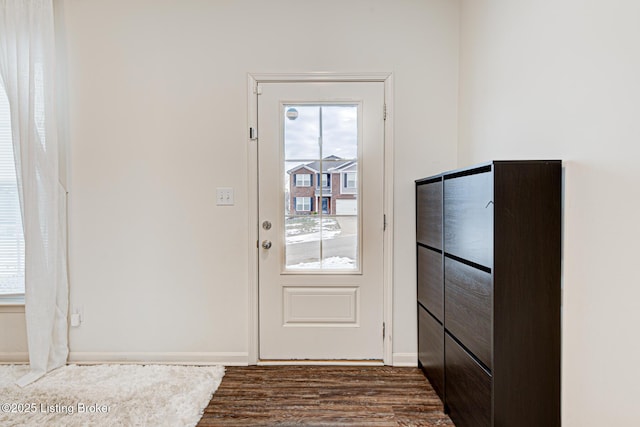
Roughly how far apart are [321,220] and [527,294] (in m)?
1.33

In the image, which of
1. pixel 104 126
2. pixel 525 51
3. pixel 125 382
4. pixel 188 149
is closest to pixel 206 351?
pixel 125 382

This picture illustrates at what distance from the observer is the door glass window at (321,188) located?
2295 mm

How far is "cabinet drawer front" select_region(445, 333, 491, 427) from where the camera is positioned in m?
1.34

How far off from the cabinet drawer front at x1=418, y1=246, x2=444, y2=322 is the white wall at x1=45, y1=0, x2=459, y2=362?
0.14 m

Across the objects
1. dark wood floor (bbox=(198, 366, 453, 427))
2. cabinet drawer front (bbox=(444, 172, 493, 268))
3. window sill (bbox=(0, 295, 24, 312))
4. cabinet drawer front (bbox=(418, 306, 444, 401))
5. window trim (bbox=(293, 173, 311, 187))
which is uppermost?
window trim (bbox=(293, 173, 311, 187))

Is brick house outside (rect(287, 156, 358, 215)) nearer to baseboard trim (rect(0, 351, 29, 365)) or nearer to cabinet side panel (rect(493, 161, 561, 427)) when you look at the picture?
cabinet side panel (rect(493, 161, 561, 427))

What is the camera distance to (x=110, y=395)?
1935 mm

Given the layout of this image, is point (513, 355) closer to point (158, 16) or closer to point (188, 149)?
point (188, 149)

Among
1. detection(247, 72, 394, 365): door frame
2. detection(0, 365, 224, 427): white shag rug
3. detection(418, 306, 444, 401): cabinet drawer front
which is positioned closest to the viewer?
detection(0, 365, 224, 427): white shag rug

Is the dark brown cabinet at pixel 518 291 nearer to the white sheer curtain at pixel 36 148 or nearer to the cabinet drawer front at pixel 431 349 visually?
the cabinet drawer front at pixel 431 349

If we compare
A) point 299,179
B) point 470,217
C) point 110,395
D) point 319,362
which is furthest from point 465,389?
point 110,395

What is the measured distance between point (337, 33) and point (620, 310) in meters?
2.13

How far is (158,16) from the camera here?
7.47ft

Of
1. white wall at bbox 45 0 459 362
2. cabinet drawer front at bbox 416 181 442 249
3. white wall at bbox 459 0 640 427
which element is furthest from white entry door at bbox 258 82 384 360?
white wall at bbox 459 0 640 427
